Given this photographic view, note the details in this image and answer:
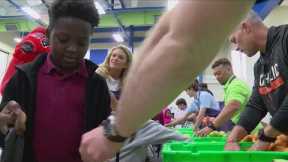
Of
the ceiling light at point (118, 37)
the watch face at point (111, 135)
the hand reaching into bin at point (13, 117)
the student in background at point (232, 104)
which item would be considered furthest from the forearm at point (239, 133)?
the ceiling light at point (118, 37)

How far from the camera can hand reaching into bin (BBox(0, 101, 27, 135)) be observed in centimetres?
83

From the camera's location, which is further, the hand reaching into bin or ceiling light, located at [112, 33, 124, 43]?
ceiling light, located at [112, 33, 124, 43]

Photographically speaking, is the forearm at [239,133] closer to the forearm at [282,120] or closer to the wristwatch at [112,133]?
the forearm at [282,120]

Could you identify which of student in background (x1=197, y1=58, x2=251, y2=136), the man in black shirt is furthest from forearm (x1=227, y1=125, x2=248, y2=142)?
student in background (x1=197, y1=58, x2=251, y2=136)

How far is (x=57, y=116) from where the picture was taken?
98cm

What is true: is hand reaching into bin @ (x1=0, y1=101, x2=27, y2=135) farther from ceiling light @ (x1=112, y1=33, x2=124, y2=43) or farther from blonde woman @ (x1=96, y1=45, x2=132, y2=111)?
ceiling light @ (x1=112, y1=33, x2=124, y2=43)

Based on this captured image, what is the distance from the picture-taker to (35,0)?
7.23m

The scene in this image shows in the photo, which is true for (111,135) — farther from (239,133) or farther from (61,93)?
(239,133)

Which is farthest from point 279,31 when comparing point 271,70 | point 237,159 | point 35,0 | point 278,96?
point 35,0

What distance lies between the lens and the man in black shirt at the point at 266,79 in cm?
133

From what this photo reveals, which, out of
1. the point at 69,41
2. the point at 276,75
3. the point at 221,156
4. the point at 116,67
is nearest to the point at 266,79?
the point at 276,75

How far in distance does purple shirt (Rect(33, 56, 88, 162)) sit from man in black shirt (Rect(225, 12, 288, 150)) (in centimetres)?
66

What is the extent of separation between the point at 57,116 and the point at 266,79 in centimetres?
102

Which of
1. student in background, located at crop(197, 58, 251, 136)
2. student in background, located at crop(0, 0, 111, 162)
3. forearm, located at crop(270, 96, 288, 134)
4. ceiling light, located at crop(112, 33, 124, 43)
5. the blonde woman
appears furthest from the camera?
ceiling light, located at crop(112, 33, 124, 43)
